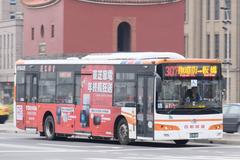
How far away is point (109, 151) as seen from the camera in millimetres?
25750

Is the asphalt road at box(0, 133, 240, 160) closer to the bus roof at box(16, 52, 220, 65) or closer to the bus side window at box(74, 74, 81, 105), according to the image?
the bus side window at box(74, 74, 81, 105)

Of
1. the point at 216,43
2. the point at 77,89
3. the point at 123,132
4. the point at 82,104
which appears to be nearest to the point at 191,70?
the point at 123,132

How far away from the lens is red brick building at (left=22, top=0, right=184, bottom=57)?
5197 centimetres

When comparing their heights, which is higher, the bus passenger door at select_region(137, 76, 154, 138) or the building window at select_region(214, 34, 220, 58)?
the building window at select_region(214, 34, 220, 58)

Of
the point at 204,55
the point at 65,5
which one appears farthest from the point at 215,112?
the point at 204,55

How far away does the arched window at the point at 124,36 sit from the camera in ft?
180

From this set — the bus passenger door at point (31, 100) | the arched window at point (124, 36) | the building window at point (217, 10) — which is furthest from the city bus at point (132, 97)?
the building window at point (217, 10)

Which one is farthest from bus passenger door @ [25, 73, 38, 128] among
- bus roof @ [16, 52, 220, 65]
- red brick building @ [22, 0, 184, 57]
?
red brick building @ [22, 0, 184, 57]

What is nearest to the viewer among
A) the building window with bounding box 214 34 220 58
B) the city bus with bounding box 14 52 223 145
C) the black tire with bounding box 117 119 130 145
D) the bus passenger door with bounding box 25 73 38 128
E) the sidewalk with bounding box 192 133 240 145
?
the city bus with bounding box 14 52 223 145

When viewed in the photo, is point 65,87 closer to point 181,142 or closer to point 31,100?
point 31,100

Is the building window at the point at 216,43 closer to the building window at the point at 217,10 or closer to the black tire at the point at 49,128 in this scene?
the building window at the point at 217,10

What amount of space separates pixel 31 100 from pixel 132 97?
6.12 meters

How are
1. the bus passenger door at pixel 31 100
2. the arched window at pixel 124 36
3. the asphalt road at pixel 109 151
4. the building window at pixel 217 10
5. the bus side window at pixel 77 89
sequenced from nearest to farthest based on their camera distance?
the asphalt road at pixel 109 151
the bus side window at pixel 77 89
the bus passenger door at pixel 31 100
the arched window at pixel 124 36
the building window at pixel 217 10

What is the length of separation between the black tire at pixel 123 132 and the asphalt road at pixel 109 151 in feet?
1.07
